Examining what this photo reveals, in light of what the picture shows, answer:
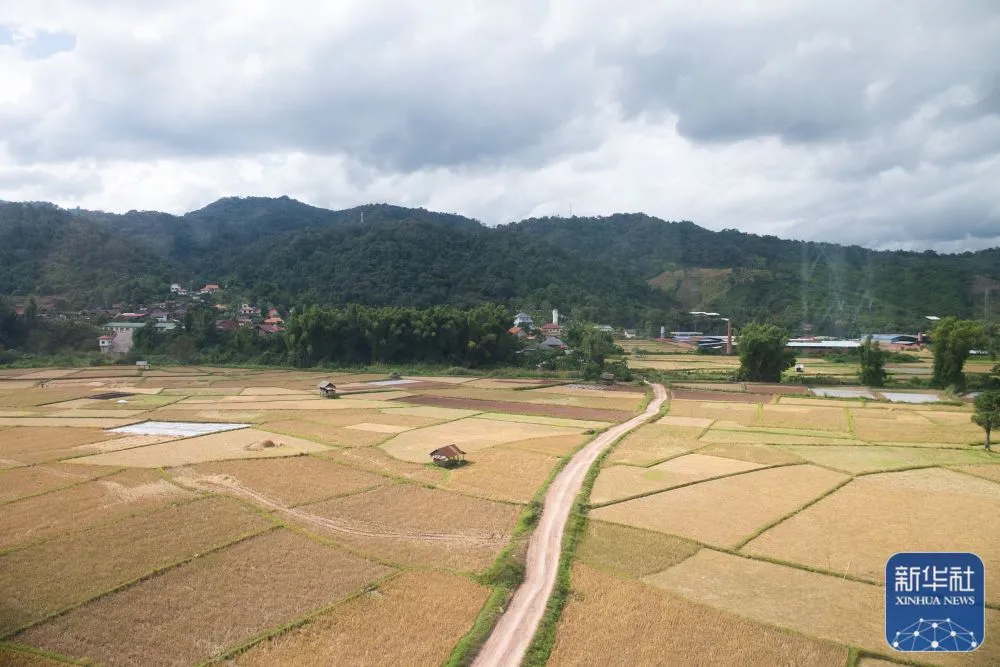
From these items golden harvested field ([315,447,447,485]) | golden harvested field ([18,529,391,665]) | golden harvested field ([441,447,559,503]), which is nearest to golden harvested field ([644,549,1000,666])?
golden harvested field ([441,447,559,503])

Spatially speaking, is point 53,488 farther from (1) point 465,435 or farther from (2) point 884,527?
(2) point 884,527

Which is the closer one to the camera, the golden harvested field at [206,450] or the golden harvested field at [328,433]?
the golden harvested field at [206,450]

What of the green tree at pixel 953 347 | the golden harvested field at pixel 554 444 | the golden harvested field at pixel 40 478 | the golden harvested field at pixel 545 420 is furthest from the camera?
the green tree at pixel 953 347

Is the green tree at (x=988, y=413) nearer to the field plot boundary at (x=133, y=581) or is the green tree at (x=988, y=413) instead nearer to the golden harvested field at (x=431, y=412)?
the golden harvested field at (x=431, y=412)

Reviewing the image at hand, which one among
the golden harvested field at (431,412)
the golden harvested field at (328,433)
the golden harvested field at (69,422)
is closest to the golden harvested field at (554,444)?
the golden harvested field at (328,433)

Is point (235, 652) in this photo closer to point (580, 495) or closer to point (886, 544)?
point (580, 495)

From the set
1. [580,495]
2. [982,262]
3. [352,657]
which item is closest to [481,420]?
[580,495]

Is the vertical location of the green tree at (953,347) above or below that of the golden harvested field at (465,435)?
above

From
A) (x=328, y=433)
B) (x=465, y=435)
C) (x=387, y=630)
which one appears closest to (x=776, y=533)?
(x=387, y=630)
